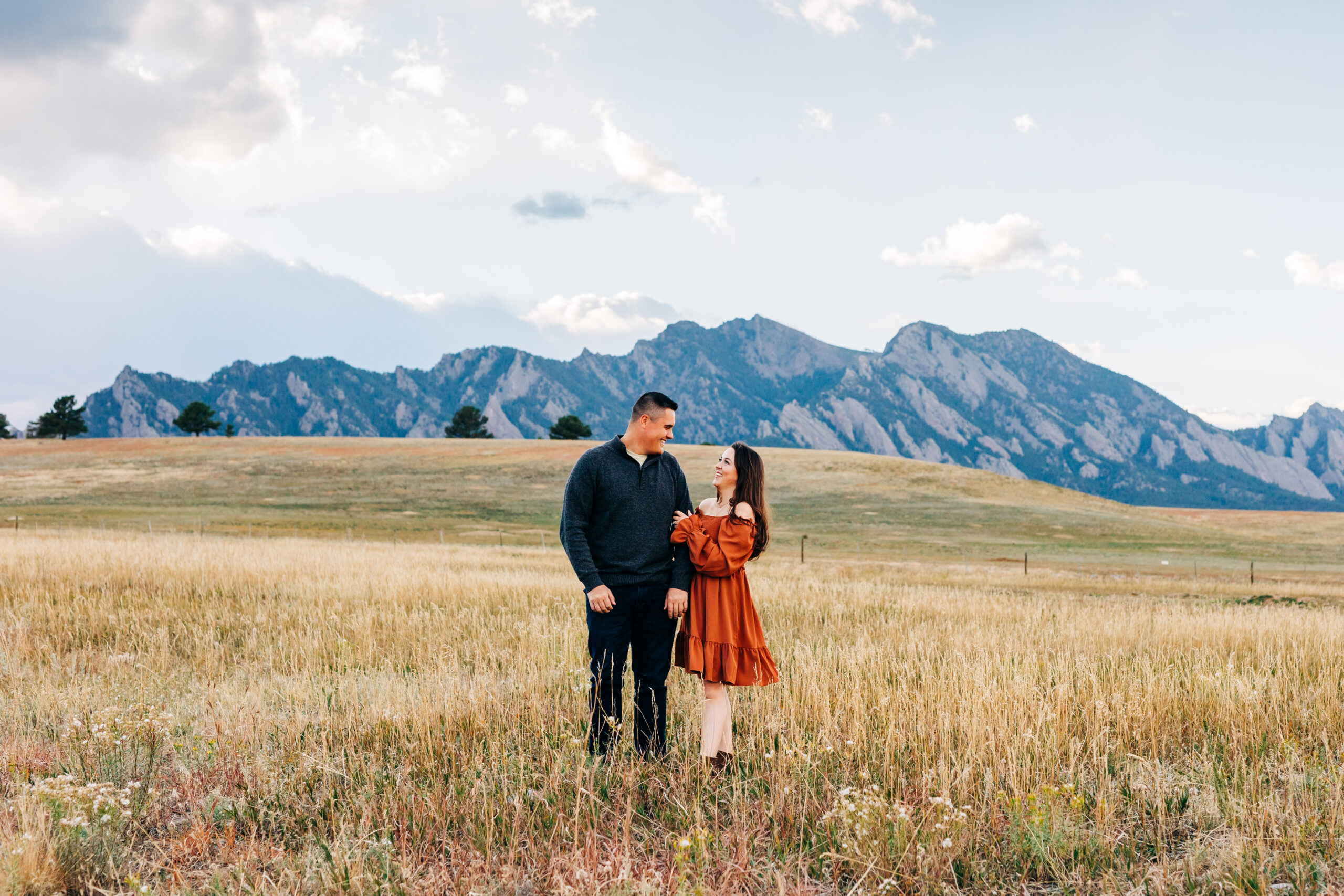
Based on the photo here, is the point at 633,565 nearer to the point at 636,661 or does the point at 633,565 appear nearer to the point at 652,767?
the point at 636,661

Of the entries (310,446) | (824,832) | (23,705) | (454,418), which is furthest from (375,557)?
(454,418)

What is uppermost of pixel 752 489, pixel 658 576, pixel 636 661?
pixel 752 489

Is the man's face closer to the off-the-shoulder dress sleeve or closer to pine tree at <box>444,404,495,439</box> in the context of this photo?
the off-the-shoulder dress sleeve

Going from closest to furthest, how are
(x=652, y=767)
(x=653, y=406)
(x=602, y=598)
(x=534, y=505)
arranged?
(x=652, y=767) < (x=602, y=598) < (x=653, y=406) < (x=534, y=505)

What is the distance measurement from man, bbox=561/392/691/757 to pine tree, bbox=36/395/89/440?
443 feet

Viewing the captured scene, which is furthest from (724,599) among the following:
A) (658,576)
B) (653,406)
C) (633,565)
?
(653,406)

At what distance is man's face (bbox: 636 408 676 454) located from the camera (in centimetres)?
529

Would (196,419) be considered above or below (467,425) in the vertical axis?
below

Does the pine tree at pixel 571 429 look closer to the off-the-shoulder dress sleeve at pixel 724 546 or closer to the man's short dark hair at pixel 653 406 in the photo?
the man's short dark hair at pixel 653 406

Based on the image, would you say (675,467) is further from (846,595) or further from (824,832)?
(846,595)

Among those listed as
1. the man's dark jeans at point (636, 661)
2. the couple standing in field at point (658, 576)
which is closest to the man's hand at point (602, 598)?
the couple standing in field at point (658, 576)

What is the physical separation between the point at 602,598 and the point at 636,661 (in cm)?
66

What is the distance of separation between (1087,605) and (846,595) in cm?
490

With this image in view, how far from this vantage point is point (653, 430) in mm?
5285
